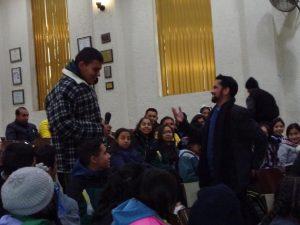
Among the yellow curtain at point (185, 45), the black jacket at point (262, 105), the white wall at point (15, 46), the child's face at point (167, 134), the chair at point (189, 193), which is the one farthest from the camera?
the white wall at point (15, 46)

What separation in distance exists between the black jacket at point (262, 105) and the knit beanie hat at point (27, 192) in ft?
16.2

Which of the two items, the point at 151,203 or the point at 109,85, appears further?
the point at 109,85

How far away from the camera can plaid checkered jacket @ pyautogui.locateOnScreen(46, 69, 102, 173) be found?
354 cm

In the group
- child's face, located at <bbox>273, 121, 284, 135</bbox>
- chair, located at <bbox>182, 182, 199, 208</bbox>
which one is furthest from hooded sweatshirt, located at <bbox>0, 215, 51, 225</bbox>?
child's face, located at <bbox>273, 121, 284, 135</bbox>

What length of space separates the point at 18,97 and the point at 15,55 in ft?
2.92

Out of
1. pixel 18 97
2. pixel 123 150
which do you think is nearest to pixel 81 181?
pixel 123 150

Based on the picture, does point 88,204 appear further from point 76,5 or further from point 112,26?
Result: point 76,5

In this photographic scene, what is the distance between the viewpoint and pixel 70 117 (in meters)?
3.55

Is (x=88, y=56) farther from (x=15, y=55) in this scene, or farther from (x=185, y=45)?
(x=15, y=55)

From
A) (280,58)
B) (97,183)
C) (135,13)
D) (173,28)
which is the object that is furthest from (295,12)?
(97,183)

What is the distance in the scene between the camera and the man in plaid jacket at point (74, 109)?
140 inches

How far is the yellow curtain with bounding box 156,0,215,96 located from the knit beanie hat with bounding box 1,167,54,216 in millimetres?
6481

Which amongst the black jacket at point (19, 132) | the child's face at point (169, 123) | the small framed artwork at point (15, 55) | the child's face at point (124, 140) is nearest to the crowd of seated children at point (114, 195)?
the child's face at point (124, 140)

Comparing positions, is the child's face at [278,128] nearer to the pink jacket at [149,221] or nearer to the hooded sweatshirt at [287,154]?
the hooded sweatshirt at [287,154]
